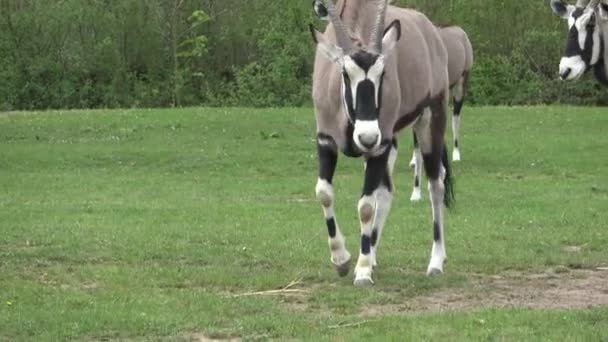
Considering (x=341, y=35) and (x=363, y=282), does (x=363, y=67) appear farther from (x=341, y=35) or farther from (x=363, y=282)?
(x=363, y=282)

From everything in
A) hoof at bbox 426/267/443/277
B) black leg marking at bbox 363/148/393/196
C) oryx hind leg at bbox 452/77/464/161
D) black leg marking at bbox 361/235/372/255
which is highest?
black leg marking at bbox 363/148/393/196

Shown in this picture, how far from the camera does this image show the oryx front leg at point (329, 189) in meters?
10.1

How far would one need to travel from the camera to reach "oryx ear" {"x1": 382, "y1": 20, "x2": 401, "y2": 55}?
32.9ft

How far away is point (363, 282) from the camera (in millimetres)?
10031

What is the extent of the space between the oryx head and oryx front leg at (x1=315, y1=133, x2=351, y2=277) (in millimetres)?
459

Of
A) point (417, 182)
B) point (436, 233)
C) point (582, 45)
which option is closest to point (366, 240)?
point (436, 233)

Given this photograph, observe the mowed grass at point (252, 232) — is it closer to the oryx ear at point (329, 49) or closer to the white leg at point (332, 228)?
the white leg at point (332, 228)

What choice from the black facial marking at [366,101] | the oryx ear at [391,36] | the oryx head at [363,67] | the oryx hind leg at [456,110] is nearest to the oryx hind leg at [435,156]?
the oryx ear at [391,36]

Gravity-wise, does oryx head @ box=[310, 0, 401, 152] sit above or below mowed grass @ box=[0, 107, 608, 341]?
above

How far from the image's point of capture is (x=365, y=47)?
9.95 m

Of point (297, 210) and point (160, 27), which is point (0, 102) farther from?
point (297, 210)

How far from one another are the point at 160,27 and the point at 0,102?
24.4ft

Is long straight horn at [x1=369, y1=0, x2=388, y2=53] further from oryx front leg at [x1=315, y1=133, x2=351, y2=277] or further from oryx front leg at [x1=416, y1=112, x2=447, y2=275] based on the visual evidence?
oryx front leg at [x1=416, y1=112, x2=447, y2=275]

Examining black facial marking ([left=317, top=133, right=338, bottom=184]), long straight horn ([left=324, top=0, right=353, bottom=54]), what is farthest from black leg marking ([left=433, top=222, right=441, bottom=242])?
long straight horn ([left=324, top=0, right=353, bottom=54])
